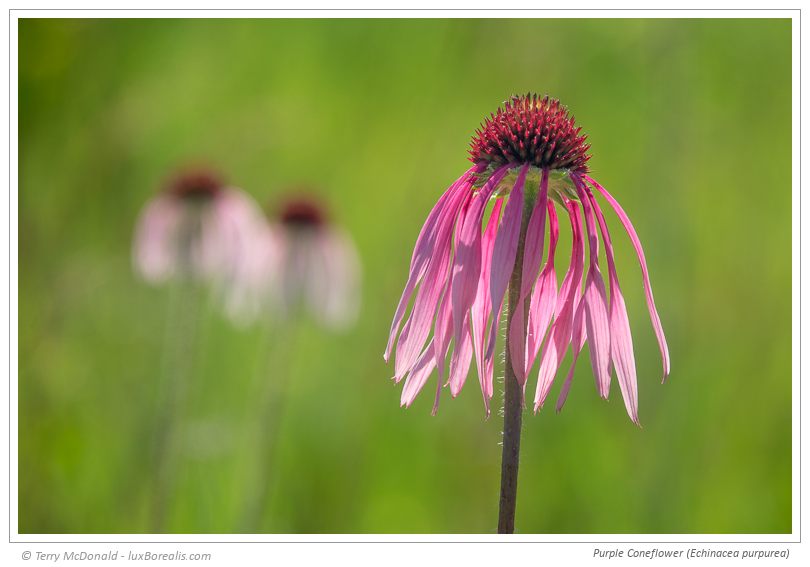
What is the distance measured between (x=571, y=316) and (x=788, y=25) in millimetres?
961

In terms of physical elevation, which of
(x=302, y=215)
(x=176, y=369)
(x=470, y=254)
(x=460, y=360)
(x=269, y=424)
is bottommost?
(x=269, y=424)

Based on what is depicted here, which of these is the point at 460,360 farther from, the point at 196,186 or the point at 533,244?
the point at 196,186

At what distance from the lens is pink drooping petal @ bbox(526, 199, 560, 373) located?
900mm

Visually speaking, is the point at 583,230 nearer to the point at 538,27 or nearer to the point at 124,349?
the point at 538,27

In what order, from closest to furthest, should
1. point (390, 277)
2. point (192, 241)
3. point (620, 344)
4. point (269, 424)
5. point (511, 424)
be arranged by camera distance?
1. point (511, 424)
2. point (620, 344)
3. point (269, 424)
4. point (192, 241)
5. point (390, 277)

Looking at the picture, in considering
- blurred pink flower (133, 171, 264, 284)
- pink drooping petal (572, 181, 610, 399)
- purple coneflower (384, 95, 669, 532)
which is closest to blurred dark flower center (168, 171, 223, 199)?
blurred pink flower (133, 171, 264, 284)

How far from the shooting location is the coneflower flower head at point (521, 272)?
0.79 meters

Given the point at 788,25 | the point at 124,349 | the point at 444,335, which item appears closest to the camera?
the point at 444,335

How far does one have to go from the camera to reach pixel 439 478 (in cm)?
211

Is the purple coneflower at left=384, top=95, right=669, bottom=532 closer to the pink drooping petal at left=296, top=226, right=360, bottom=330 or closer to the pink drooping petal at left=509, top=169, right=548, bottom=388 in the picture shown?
the pink drooping petal at left=509, top=169, right=548, bottom=388

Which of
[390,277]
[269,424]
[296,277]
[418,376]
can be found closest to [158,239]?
[296,277]

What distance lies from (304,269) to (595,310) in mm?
1319

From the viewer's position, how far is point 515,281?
2.59 ft
